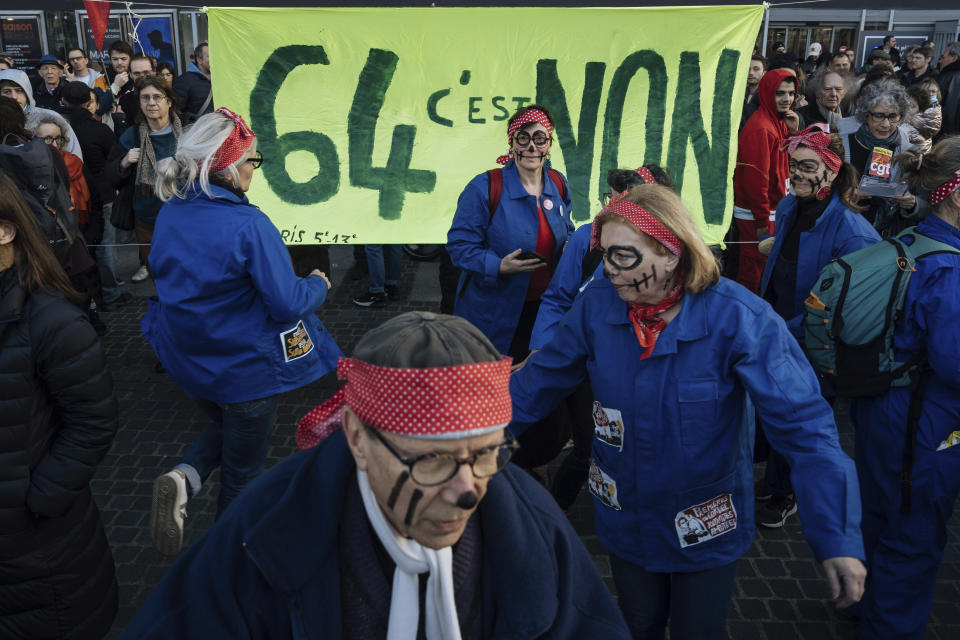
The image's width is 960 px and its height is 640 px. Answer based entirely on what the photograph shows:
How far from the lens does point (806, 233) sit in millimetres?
4059

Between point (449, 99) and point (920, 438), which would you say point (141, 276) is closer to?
point (449, 99)

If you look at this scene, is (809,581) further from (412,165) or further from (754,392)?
(412,165)

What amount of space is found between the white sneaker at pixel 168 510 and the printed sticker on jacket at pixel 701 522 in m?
2.29

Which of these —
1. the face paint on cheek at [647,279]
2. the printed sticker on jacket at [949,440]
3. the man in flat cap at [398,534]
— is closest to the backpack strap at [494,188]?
the face paint on cheek at [647,279]

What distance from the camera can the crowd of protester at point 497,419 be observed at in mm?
1468

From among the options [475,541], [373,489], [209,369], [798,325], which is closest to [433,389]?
[373,489]

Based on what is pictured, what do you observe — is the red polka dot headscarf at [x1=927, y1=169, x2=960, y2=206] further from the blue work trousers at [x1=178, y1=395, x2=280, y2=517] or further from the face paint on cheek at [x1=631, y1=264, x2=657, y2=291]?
the blue work trousers at [x1=178, y1=395, x2=280, y2=517]

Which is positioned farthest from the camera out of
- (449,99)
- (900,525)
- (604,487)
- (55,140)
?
(55,140)

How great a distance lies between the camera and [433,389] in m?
1.38

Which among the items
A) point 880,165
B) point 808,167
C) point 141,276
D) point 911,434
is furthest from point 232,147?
point 141,276

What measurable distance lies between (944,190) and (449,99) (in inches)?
130

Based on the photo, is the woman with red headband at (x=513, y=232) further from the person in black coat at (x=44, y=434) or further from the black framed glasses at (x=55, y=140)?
the black framed glasses at (x=55, y=140)

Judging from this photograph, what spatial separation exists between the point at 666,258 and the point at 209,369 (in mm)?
2097

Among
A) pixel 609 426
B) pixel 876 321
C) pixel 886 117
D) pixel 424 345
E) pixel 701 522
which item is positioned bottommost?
pixel 701 522
